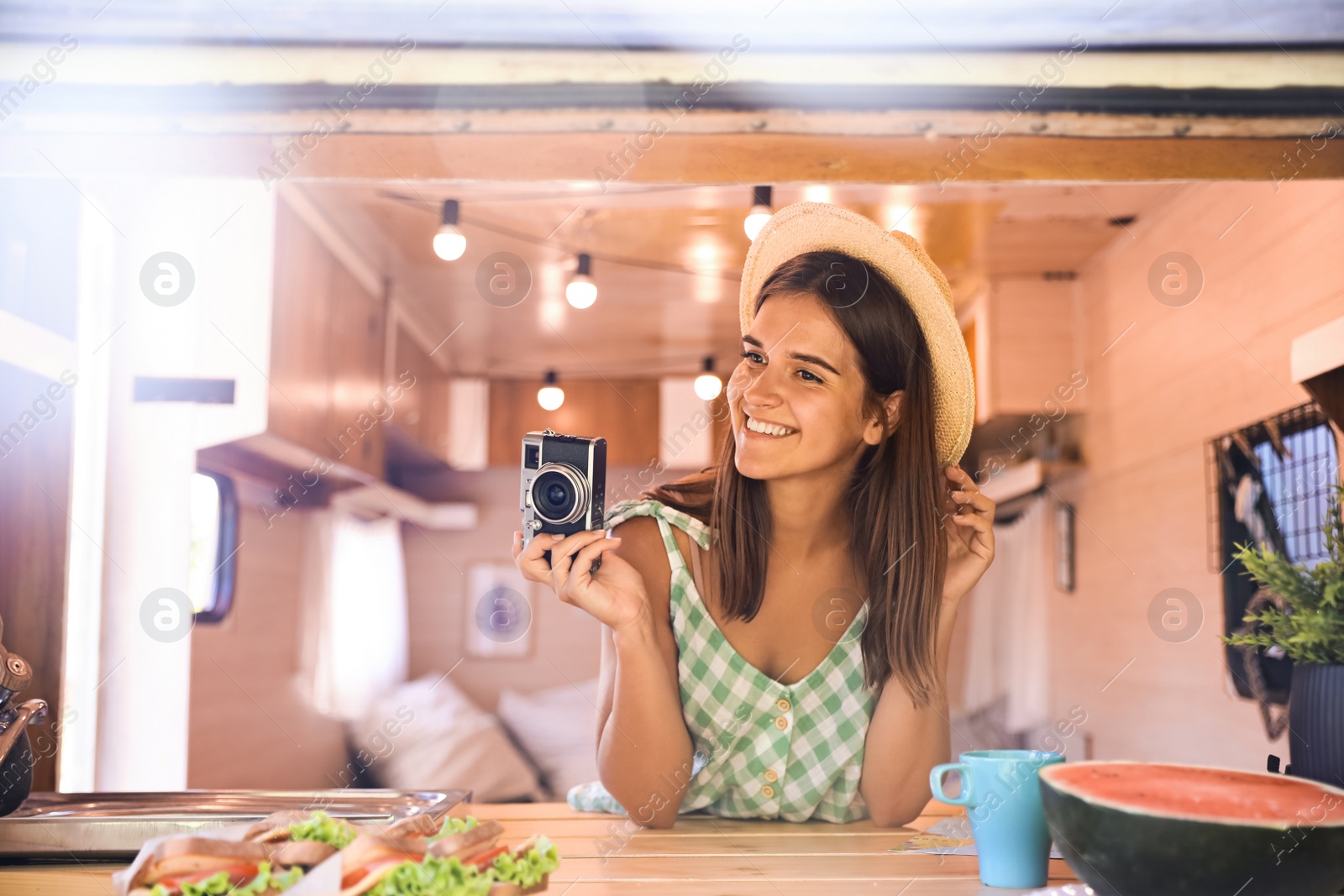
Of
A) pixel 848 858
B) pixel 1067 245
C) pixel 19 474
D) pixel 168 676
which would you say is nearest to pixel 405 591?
pixel 168 676

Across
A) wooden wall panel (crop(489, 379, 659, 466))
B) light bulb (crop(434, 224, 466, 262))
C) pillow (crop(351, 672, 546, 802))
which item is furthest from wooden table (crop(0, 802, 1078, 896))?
wooden wall panel (crop(489, 379, 659, 466))

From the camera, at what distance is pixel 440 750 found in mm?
3787

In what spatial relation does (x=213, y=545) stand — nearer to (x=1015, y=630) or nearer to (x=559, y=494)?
(x=559, y=494)

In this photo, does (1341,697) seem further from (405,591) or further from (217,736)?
(405,591)

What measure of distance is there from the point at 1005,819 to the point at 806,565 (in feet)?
1.98

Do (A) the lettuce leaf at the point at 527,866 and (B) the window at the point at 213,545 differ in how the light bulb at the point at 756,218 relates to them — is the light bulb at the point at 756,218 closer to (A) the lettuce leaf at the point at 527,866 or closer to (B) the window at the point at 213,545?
(B) the window at the point at 213,545

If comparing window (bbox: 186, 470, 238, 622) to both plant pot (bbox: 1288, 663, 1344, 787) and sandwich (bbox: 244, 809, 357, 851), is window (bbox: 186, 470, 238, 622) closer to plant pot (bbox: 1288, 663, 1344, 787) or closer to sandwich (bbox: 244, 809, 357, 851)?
sandwich (bbox: 244, 809, 357, 851)

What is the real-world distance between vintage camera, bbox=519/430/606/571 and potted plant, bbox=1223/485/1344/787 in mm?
595

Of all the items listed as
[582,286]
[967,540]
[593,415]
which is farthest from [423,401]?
[967,540]

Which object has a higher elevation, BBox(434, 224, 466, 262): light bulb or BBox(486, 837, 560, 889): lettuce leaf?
BBox(434, 224, 466, 262): light bulb

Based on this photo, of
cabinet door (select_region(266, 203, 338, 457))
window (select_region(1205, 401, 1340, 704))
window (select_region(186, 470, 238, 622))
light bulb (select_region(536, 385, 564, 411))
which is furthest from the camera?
light bulb (select_region(536, 385, 564, 411))

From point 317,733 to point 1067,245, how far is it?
9.59ft

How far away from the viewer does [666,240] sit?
10.1 ft

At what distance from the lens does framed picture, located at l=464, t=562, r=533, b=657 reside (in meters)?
4.98
